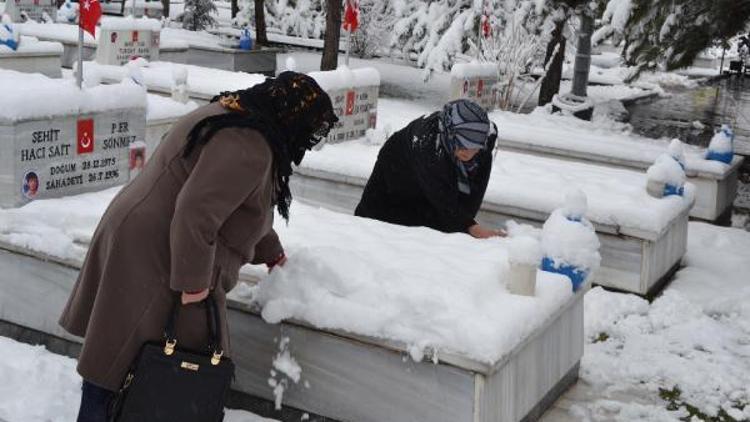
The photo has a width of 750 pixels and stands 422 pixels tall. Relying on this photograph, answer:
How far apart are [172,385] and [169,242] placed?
21.5 inches

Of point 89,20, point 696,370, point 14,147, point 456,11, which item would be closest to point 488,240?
point 696,370

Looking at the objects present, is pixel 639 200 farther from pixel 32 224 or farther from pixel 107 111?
pixel 32 224

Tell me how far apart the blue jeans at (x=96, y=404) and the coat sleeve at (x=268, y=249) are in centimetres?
106

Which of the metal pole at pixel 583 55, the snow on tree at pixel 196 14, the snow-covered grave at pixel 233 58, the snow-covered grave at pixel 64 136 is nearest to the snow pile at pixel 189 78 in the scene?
the metal pole at pixel 583 55

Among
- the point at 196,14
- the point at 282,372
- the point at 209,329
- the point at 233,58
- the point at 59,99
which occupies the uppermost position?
the point at 59,99

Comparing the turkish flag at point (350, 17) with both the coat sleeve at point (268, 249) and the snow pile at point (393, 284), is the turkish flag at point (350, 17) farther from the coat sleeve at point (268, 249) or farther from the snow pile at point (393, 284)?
the coat sleeve at point (268, 249)

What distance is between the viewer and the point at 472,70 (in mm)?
13898

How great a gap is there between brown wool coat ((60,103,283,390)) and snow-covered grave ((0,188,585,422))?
0.82 m

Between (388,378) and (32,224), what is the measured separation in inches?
97.6

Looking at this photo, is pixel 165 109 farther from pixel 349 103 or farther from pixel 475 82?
pixel 475 82

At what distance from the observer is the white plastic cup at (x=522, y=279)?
5109 mm

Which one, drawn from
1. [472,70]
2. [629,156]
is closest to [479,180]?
[629,156]

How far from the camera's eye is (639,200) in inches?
339

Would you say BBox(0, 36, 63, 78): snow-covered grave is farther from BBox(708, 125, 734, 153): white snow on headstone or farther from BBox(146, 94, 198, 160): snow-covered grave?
BBox(708, 125, 734, 153): white snow on headstone
